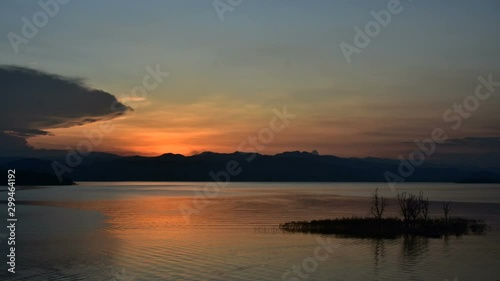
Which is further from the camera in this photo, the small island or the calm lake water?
the small island

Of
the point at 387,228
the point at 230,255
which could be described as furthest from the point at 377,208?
the point at 230,255

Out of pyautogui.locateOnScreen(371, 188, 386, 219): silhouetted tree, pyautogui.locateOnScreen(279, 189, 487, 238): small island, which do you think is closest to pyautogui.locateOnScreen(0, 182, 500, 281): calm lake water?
pyautogui.locateOnScreen(279, 189, 487, 238): small island

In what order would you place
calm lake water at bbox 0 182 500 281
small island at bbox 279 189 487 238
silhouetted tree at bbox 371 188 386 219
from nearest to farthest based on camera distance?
calm lake water at bbox 0 182 500 281, small island at bbox 279 189 487 238, silhouetted tree at bbox 371 188 386 219

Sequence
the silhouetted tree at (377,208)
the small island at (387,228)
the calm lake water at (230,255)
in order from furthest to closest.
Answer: the silhouetted tree at (377,208) < the small island at (387,228) < the calm lake water at (230,255)

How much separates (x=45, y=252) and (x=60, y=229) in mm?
18463

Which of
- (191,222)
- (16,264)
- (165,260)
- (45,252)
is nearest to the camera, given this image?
(16,264)

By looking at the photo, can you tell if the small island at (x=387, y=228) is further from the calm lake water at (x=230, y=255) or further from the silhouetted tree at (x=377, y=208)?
the calm lake water at (x=230, y=255)

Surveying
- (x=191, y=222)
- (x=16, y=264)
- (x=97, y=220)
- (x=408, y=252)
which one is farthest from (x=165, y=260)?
(x=97, y=220)

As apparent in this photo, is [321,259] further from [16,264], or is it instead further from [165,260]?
[16,264]

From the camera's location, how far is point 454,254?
44.1 metres

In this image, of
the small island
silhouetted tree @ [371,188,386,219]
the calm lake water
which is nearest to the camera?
the calm lake water

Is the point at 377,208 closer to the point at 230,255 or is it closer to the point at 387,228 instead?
the point at 387,228

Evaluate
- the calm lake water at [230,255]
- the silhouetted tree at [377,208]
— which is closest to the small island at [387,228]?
the silhouetted tree at [377,208]

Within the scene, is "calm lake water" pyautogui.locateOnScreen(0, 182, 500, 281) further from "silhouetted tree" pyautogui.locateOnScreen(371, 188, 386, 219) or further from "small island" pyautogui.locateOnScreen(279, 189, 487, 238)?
"silhouetted tree" pyautogui.locateOnScreen(371, 188, 386, 219)
